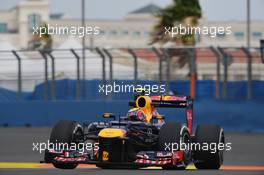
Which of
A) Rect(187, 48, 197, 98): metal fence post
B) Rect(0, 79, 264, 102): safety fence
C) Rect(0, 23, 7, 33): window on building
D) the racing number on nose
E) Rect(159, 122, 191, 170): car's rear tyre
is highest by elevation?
Rect(0, 23, 7, 33): window on building

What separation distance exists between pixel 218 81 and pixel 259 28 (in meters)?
57.2

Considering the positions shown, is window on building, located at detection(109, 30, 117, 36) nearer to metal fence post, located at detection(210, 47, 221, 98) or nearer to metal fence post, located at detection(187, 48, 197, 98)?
metal fence post, located at detection(187, 48, 197, 98)

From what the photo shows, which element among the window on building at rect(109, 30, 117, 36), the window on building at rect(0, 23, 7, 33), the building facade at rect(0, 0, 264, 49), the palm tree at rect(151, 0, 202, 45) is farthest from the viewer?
the window on building at rect(0, 23, 7, 33)

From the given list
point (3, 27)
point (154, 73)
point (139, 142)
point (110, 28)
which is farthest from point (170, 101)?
point (3, 27)

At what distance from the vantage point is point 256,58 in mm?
31156

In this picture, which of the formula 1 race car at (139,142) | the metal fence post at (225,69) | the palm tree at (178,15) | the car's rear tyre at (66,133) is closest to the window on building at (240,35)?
the palm tree at (178,15)

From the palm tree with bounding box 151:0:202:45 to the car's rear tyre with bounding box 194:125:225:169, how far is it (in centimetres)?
4349

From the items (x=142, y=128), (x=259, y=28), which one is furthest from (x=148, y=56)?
(x=259, y=28)

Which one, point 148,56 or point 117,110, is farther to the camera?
point 148,56

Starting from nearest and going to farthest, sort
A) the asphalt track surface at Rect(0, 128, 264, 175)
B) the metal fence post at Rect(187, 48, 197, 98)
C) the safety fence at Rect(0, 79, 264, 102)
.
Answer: the asphalt track surface at Rect(0, 128, 264, 175)
the safety fence at Rect(0, 79, 264, 102)
the metal fence post at Rect(187, 48, 197, 98)

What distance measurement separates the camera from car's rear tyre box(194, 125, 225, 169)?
17.3 meters

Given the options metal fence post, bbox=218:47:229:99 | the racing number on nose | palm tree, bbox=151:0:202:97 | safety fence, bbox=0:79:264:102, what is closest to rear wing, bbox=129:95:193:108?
the racing number on nose

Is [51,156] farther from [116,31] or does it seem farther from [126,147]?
[116,31]

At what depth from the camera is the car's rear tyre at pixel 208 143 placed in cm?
1728
